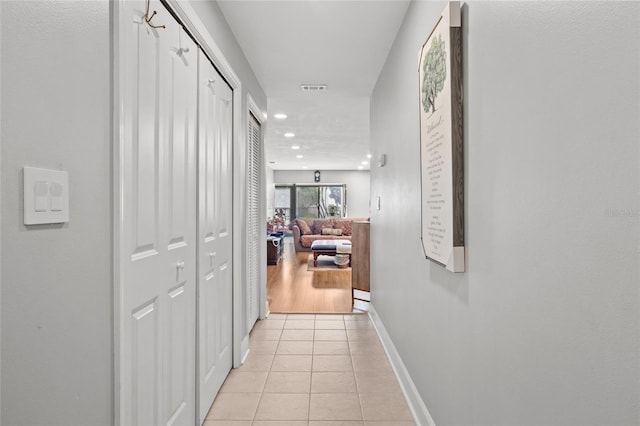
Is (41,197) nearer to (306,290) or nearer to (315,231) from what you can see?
(306,290)

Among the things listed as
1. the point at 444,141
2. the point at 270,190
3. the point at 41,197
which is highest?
the point at 270,190

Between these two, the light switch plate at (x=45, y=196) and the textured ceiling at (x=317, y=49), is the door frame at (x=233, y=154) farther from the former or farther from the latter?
the textured ceiling at (x=317, y=49)

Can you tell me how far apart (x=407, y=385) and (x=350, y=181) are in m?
10.4

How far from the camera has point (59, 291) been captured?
2.92 feet

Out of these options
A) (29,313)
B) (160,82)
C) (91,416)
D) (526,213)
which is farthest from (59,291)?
(526,213)

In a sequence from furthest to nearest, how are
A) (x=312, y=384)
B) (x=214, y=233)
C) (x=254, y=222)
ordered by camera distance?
(x=254, y=222), (x=312, y=384), (x=214, y=233)

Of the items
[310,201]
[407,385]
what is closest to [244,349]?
[407,385]

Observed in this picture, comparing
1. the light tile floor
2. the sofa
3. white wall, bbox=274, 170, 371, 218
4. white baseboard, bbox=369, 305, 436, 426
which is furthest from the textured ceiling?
white wall, bbox=274, 170, 371, 218

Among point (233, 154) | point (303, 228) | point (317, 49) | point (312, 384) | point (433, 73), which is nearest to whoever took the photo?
point (433, 73)

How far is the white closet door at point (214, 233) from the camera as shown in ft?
6.42

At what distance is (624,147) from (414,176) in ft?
4.86

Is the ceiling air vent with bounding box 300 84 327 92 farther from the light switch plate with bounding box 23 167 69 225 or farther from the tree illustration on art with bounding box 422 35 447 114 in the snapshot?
the light switch plate with bounding box 23 167 69 225

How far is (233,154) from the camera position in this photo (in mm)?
2629

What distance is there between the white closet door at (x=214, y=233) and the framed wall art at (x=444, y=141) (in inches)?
47.0
